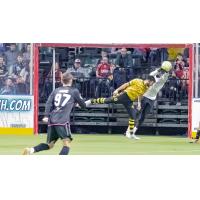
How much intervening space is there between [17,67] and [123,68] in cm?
279

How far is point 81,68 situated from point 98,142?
3.50m

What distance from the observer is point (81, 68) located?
81.8 ft

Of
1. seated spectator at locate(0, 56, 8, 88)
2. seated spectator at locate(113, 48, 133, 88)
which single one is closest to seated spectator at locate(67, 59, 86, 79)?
seated spectator at locate(113, 48, 133, 88)

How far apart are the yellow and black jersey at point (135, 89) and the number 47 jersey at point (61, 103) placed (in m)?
7.15

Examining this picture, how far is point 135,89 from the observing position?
23.5 m

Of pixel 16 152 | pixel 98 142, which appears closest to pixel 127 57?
pixel 98 142

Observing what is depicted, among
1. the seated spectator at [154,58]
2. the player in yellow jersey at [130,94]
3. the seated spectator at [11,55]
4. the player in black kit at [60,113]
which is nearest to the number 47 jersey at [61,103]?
the player in black kit at [60,113]

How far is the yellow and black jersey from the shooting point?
23406 millimetres

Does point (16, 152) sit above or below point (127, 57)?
below

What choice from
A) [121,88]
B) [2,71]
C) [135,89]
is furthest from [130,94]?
[2,71]

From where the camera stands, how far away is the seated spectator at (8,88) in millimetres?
24453

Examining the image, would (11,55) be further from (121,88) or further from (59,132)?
(59,132)

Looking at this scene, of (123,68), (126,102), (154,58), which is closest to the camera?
(126,102)

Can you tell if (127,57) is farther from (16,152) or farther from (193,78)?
(16,152)
